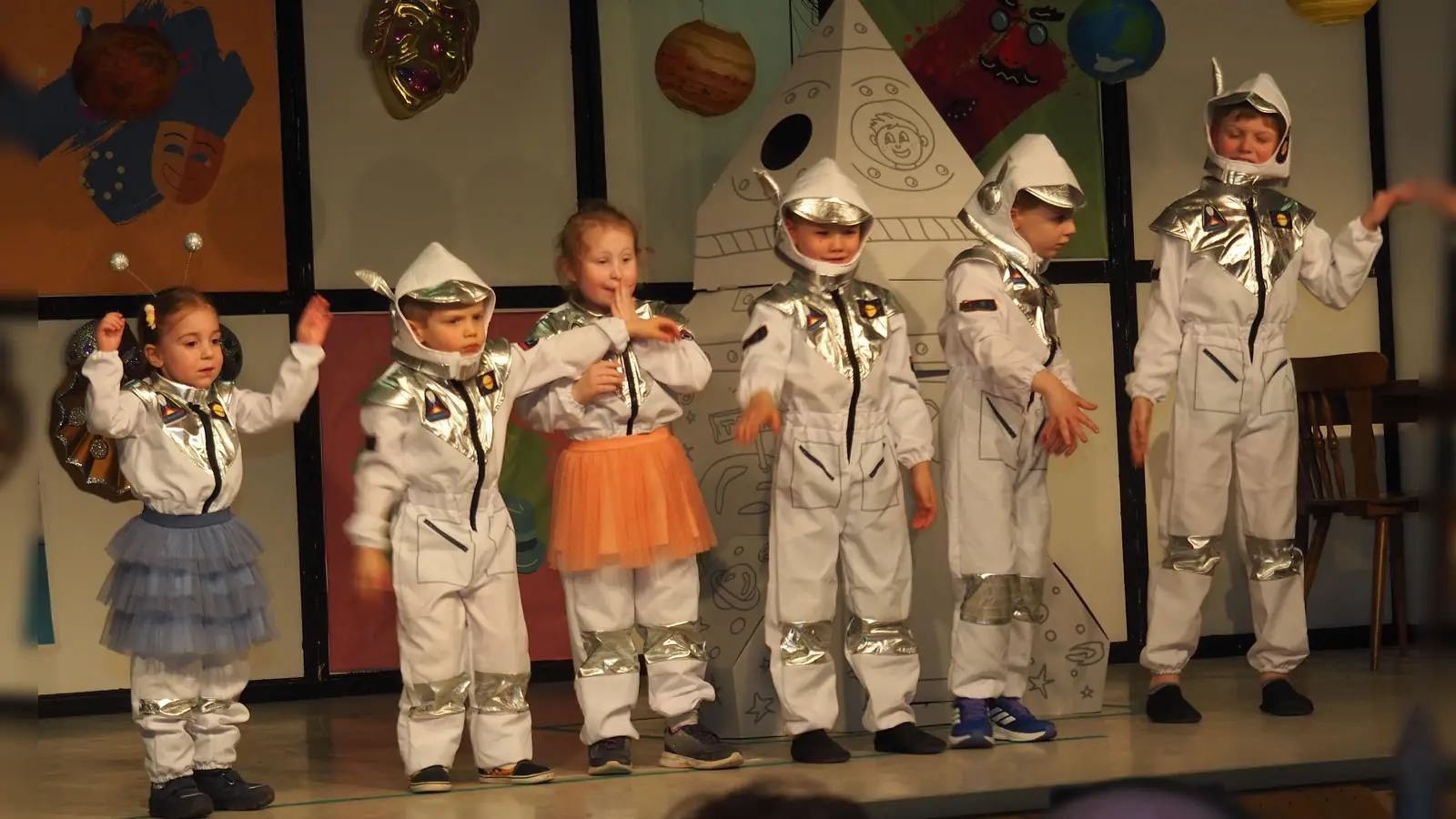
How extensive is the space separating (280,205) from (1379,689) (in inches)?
→ 156

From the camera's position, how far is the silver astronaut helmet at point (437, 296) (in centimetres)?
371

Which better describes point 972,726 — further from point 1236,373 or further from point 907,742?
point 1236,373

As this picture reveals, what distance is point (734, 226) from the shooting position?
15.4 feet

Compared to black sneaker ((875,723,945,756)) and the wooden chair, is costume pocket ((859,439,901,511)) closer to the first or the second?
black sneaker ((875,723,945,756))

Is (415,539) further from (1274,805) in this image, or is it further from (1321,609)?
(1321,609)

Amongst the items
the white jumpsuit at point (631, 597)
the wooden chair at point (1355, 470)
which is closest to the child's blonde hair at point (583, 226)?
the white jumpsuit at point (631, 597)

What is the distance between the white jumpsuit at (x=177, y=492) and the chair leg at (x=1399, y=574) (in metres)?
3.78

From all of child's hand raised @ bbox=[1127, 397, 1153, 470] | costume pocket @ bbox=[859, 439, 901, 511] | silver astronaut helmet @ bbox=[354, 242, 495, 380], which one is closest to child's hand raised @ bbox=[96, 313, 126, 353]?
silver astronaut helmet @ bbox=[354, 242, 495, 380]

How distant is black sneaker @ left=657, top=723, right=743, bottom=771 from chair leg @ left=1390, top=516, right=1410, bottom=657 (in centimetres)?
269

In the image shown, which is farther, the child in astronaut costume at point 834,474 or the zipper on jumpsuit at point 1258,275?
the zipper on jumpsuit at point 1258,275

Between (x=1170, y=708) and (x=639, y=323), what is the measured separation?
1796 mm

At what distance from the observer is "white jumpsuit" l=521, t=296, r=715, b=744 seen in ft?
→ 12.6

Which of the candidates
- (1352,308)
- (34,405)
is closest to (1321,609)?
(1352,308)

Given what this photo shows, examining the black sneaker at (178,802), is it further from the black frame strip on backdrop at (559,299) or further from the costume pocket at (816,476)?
the black frame strip on backdrop at (559,299)
